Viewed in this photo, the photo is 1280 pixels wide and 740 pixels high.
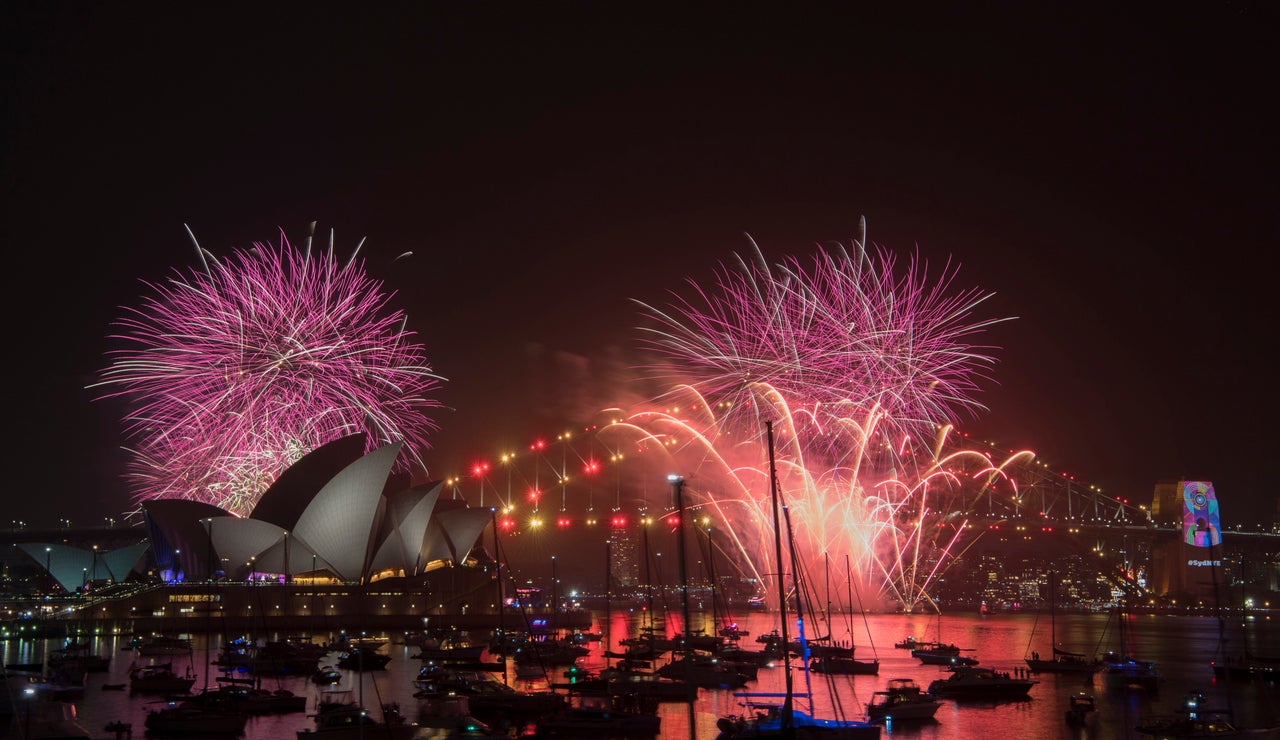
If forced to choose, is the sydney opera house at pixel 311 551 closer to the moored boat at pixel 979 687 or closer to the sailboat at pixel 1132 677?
the moored boat at pixel 979 687

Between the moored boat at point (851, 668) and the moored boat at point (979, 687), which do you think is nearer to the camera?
the moored boat at point (979, 687)

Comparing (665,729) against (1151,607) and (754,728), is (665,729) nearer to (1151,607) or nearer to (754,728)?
(754,728)

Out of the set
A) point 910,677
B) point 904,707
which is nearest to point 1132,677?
point 910,677

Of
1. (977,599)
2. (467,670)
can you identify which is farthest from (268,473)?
(977,599)

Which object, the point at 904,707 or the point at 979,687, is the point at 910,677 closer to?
the point at 979,687

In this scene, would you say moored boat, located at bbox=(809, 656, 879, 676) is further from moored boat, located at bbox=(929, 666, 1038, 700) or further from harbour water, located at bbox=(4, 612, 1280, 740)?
moored boat, located at bbox=(929, 666, 1038, 700)

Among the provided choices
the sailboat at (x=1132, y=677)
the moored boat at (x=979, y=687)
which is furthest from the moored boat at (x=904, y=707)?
the sailboat at (x=1132, y=677)
